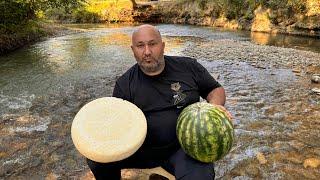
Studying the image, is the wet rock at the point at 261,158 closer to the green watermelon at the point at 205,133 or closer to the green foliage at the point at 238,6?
the green watermelon at the point at 205,133

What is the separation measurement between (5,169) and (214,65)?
8.91 meters

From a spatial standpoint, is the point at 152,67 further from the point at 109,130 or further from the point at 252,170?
the point at 252,170

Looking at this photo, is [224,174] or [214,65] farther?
[214,65]

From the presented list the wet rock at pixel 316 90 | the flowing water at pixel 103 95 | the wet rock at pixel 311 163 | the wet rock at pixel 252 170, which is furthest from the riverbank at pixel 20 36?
the wet rock at pixel 311 163

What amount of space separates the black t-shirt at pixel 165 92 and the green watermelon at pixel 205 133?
1.45 feet

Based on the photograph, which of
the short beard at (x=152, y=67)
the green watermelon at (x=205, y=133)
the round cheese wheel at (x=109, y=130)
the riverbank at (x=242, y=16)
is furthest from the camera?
the riverbank at (x=242, y=16)

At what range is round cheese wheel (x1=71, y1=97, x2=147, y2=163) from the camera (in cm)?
331

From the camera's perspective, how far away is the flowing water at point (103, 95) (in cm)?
504

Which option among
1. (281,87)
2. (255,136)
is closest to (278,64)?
(281,87)

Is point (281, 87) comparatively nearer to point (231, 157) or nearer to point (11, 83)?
point (231, 157)

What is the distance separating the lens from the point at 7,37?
15.1m

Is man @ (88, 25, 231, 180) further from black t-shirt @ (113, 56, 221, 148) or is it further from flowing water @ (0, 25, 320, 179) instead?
flowing water @ (0, 25, 320, 179)

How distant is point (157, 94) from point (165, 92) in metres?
0.09

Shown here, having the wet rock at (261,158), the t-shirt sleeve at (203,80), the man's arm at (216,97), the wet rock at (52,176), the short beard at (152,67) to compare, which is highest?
the short beard at (152,67)
